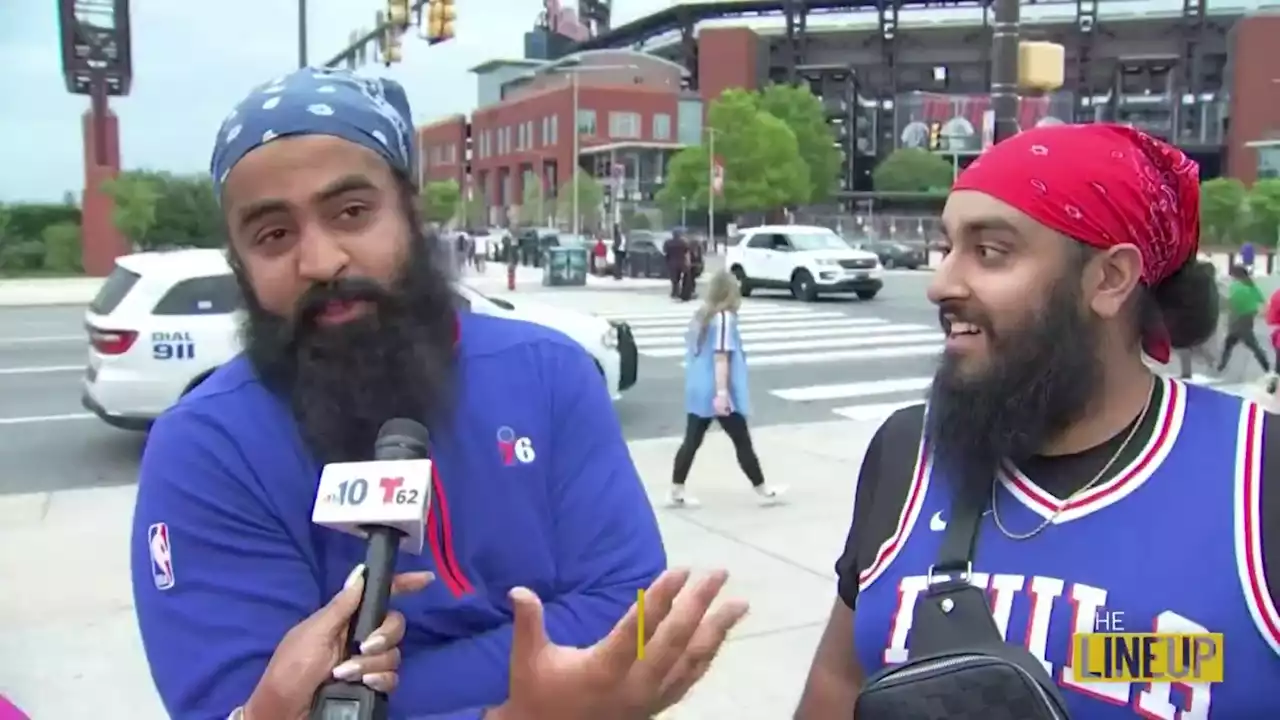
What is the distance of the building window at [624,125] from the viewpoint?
85.0 meters

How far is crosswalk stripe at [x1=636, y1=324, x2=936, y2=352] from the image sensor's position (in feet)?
59.1

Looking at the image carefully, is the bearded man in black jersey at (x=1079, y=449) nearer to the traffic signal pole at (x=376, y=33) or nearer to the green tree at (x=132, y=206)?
the traffic signal pole at (x=376, y=33)

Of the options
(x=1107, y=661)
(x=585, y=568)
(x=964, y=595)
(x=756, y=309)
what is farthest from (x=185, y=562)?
(x=756, y=309)

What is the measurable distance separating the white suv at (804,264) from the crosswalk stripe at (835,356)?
8.11 meters

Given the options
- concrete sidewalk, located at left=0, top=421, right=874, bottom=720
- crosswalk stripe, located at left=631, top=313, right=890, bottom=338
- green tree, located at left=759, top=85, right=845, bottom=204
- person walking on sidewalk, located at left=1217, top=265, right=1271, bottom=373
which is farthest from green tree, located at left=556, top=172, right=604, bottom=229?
concrete sidewalk, located at left=0, top=421, right=874, bottom=720

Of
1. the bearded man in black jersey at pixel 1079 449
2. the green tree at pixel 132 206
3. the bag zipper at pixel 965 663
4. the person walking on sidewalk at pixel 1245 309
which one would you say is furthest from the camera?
the green tree at pixel 132 206

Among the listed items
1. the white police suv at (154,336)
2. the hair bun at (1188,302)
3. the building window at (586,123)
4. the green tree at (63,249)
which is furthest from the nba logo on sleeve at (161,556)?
the building window at (586,123)

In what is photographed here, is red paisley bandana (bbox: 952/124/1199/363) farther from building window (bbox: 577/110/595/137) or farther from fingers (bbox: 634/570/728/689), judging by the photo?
building window (bbox: 577/110/595/137)

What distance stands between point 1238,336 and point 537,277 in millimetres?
26267

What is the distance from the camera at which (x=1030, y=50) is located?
8.98 metres

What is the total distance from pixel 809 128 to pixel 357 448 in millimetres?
74636

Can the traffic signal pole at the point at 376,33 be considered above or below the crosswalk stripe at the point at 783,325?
above

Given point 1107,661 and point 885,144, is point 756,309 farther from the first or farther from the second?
point 885,144

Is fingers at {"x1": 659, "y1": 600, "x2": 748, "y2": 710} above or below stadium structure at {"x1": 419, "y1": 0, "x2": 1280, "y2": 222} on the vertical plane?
below
